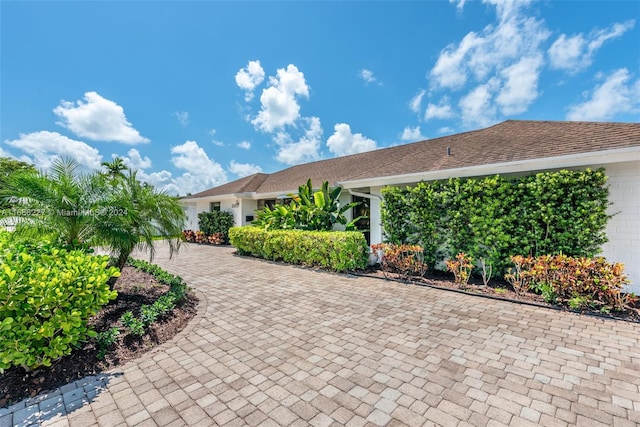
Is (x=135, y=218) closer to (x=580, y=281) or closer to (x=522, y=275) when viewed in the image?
(x=522, y=275)

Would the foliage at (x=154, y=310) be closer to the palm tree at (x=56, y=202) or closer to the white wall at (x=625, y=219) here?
the palm tree at (x=56, y=202)

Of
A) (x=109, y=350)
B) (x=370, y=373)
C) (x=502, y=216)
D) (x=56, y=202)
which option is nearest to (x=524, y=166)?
(x=502, y=216)

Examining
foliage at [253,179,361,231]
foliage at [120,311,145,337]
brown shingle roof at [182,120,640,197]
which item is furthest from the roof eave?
foliage at [120,311,145,337]

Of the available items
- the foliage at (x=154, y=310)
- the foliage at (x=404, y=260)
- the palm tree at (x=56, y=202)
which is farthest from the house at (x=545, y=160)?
the palm tree at (x=56, y=202)

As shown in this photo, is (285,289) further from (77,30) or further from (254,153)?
(254,153)

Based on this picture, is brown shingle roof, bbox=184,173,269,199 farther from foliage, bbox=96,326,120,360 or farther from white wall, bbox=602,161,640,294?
white wall, bbox=602,161,640,294

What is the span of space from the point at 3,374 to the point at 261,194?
13.6 metres

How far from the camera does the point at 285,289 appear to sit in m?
7.30

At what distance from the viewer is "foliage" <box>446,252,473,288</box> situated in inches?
282

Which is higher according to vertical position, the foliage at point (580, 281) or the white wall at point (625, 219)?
the white wall at point (625, 219)

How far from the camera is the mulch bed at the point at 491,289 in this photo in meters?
5.24

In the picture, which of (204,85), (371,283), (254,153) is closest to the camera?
(371,283)

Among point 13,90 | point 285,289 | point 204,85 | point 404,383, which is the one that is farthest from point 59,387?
point 204,85

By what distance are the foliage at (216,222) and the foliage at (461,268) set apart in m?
14.2
